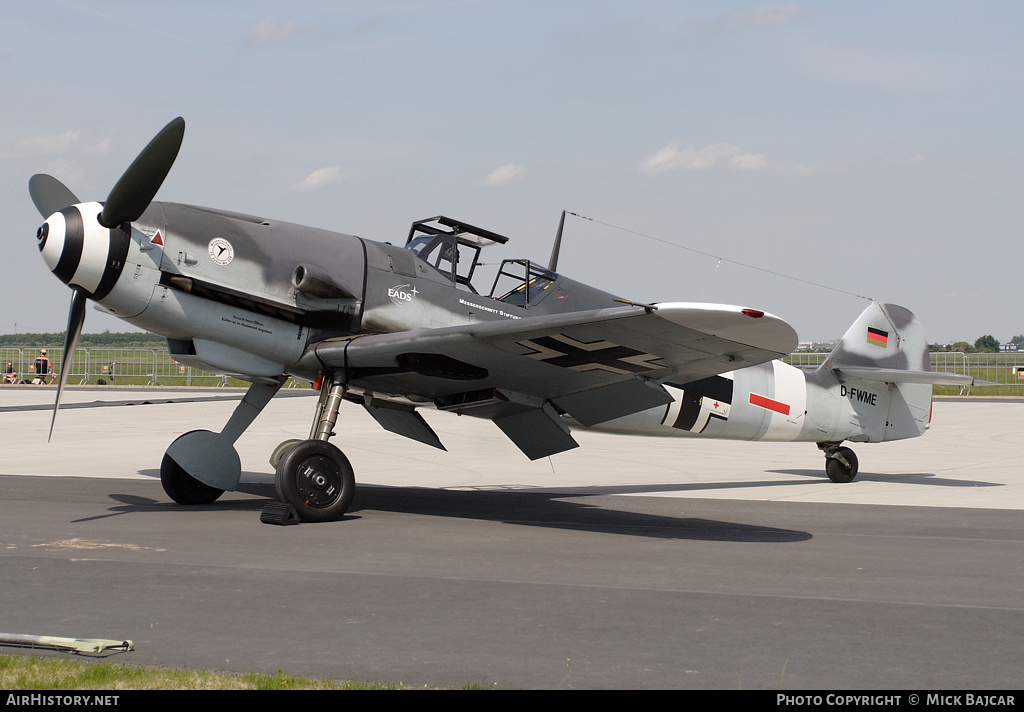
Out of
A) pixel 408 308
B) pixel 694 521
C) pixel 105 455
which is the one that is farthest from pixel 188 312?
pixel 105 455

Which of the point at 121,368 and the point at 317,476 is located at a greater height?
the point at 317,476

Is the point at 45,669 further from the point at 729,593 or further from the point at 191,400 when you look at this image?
the point at 191,400

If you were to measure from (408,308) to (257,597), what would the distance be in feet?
14.8

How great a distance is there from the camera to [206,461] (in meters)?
10.1

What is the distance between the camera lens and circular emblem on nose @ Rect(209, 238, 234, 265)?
29.8 ft

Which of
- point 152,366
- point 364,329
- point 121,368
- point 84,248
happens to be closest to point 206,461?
point 364,329

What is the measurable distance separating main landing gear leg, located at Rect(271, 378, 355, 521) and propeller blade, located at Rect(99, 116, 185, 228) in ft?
8.22

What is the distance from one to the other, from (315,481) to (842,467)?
24.4ft

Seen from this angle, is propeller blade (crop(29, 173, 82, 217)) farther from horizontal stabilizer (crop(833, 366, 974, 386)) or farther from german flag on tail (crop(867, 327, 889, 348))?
german flag on tail (crop(867, 327, 889, 348))

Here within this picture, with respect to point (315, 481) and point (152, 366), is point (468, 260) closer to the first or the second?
point (315, 481)

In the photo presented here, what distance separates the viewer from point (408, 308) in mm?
9688

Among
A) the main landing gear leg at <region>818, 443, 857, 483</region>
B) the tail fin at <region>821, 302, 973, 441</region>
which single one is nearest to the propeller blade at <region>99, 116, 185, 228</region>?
the tail fin at <region>821, 302, 973, 441</region>

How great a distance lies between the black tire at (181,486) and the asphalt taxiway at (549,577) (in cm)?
22

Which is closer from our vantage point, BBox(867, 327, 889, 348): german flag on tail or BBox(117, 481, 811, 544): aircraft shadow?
BBox(117, 481, 811, 544): aircraft shadow
